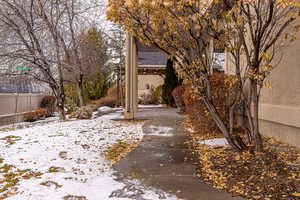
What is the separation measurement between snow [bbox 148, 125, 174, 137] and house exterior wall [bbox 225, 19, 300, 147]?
2.78m

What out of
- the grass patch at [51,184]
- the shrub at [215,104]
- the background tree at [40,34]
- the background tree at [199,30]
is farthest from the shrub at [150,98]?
the grass patch at [51,184]

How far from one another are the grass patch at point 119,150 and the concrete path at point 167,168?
0.16 m

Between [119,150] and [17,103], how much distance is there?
12.1 metres

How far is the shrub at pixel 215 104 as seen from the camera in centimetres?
704

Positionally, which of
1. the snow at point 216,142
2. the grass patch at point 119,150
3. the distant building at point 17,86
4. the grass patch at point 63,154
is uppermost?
the distant building at point 17,86

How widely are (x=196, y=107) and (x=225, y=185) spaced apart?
382 centimetres

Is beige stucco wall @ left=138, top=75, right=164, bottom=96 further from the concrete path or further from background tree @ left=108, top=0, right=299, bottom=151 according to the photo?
background tree @ left=108, top=0, right=299, bottom=151

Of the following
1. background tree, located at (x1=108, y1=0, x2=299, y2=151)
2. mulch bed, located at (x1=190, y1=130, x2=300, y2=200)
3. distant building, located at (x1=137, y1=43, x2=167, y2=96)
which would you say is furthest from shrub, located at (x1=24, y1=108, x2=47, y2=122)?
mulch bed, located at (x1=190, y1=130, x2=300, y2=200)

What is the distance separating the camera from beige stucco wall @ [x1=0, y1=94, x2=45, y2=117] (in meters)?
14.3

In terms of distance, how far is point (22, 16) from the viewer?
405 inches

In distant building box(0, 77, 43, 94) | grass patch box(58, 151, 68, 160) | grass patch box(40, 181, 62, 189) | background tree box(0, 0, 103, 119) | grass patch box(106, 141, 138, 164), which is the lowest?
grass patch box(40, 181, 62, 189)

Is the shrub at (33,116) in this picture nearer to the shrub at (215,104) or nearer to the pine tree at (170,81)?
the pine tree at (170,81)

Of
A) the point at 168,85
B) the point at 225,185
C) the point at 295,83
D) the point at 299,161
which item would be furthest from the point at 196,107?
the point at 168,85

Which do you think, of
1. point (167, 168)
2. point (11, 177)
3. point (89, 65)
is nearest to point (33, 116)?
point (89, 65)
